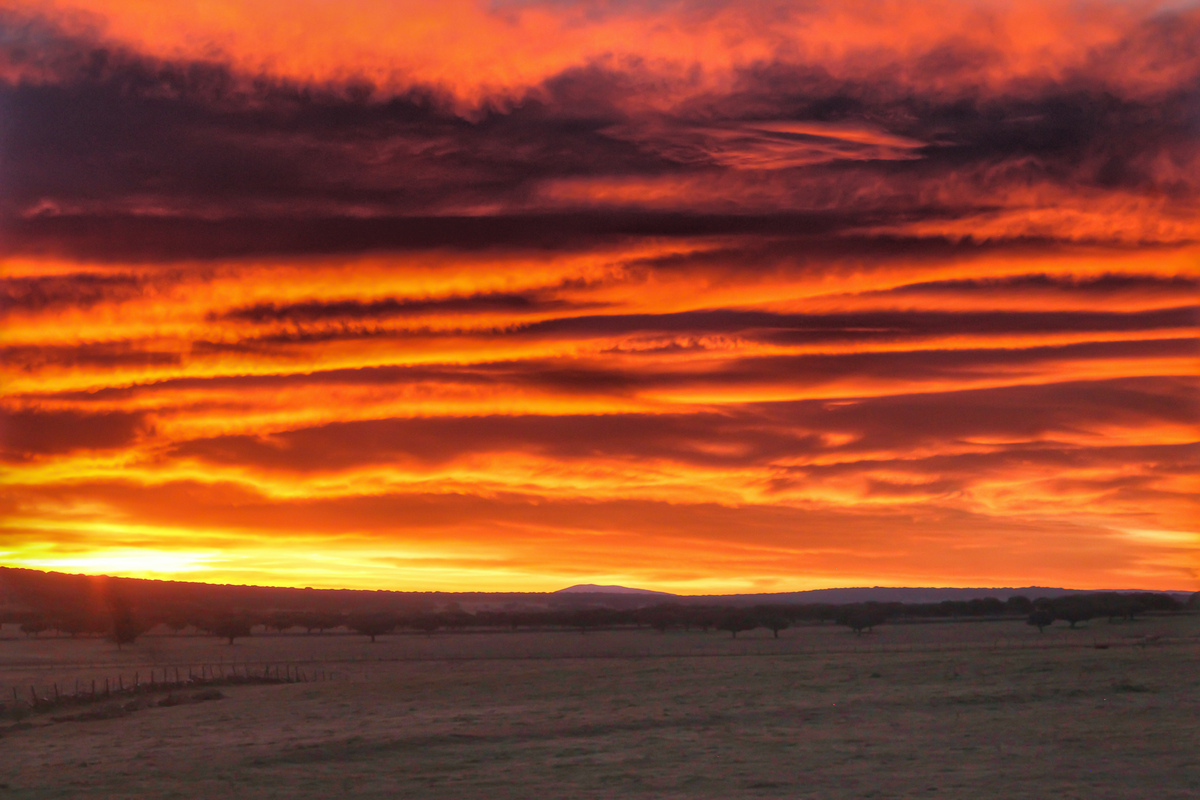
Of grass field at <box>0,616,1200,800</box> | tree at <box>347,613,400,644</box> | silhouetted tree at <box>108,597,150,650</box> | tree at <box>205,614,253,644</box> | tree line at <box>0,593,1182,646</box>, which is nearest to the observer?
grass field at <box>0,616,1200,800</box>

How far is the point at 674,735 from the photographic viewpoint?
34625mm

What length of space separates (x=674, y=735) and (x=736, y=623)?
102883 mm

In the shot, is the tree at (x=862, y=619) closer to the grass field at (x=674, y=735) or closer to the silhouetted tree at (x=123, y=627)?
the grass field at (x=674, y=735)

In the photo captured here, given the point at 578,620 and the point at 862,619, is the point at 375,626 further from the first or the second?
the point at 862,619

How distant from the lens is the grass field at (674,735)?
26.3 m

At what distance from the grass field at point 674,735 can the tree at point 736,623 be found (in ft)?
230

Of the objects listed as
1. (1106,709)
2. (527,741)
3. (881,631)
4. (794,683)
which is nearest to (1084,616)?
(881,631)

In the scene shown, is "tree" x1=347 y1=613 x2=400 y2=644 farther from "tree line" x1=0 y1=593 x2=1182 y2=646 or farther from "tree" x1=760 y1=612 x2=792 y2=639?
"tree" x1=760 y1=612 x2=792 y2=639

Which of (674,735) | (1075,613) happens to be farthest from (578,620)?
(674,735)

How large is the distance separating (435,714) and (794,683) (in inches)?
687

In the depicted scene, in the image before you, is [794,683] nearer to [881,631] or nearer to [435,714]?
[435,714]

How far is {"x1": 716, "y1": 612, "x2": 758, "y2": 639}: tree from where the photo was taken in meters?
133

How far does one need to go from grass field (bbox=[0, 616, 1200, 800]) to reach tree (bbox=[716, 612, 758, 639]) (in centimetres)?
6995

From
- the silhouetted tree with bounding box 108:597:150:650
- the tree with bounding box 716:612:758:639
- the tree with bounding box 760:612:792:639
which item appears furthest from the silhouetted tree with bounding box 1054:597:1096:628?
the silhouetted tree with bounding box 108:597:150:650
